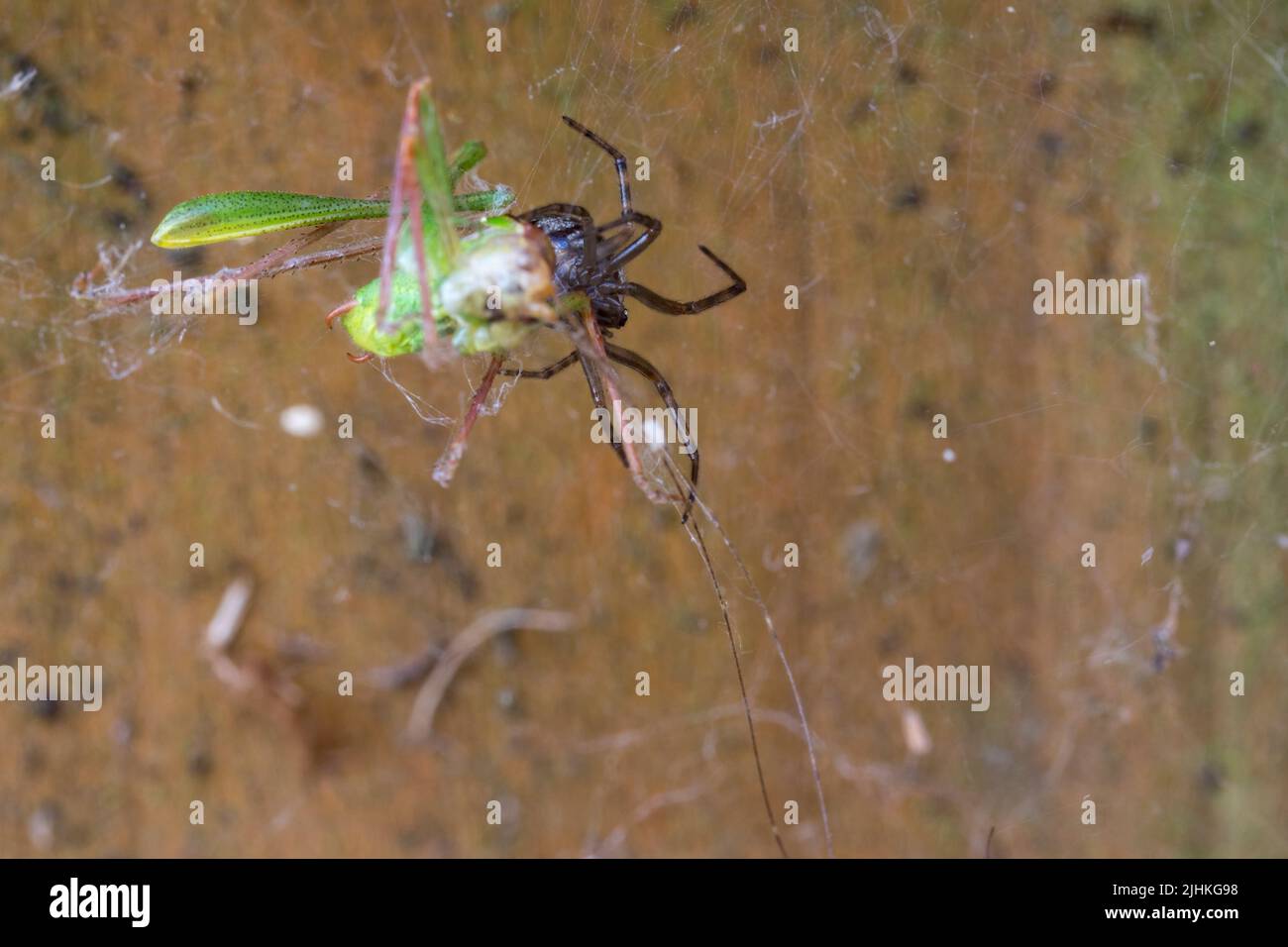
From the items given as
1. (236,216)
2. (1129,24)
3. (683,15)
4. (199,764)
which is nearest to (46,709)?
(199,764)

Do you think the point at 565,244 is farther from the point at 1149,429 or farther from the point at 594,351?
the point at 1149,429

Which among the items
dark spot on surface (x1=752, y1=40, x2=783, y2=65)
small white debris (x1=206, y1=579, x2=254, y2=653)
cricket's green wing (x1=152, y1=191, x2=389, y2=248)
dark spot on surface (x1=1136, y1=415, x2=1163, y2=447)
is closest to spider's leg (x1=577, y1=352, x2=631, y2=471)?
cricket's green wing (x1=152, y1=191, x2=389, y2=248)

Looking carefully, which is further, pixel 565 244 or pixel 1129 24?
pixel 1129 24

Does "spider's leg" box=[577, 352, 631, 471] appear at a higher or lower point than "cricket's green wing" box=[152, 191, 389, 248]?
lower

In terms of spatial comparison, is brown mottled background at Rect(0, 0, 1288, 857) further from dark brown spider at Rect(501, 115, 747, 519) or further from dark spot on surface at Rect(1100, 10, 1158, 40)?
dark brown spider at Rect(501, 115, 747, 519)

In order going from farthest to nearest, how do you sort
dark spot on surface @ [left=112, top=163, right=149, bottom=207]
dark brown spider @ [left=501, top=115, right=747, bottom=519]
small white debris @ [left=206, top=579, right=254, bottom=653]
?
1. small white debris @ [left=206, top=579, right=254, bottom=653]
2. dark spot on surface @ [left=112, top=163, right=149, bottom=207]
3. dark brown spider @ [left=501, top=115, right=747, bottom=519]
